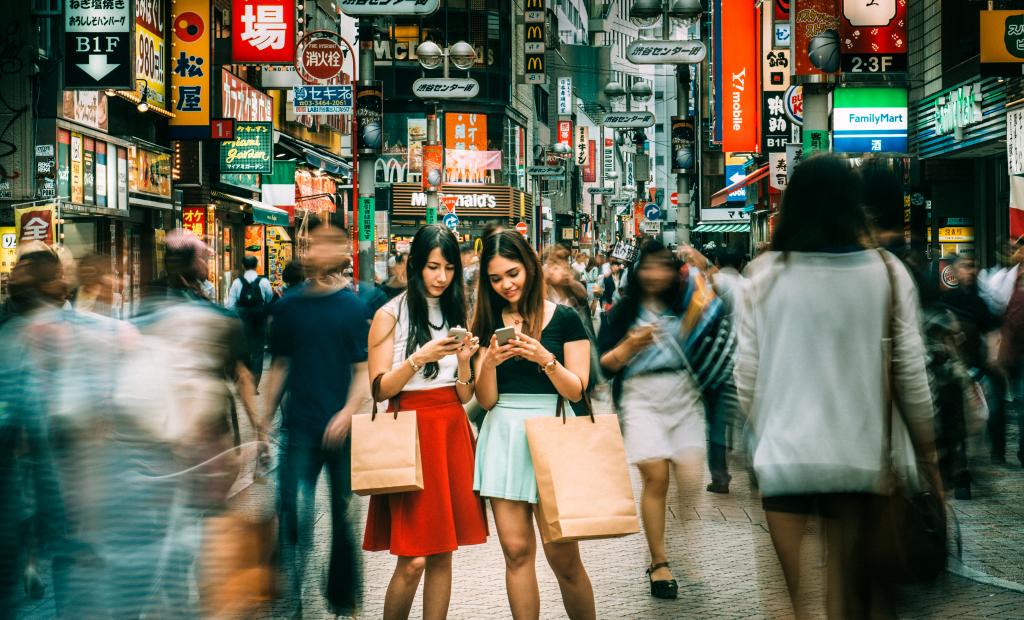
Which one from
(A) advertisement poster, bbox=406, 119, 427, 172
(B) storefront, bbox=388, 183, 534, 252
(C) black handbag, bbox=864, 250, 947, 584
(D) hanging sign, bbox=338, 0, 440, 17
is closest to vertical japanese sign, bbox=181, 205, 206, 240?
(D) hanging sign, bbox=338, 0, 440, 17

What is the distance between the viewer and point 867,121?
15.8m

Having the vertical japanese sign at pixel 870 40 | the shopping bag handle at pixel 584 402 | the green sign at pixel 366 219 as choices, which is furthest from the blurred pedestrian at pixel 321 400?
the green sign at pixel 366 219

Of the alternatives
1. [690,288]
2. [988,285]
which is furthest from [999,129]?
[690,288]

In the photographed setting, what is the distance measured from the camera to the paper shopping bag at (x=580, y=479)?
15.7ft

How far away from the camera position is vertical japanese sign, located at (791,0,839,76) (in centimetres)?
1135

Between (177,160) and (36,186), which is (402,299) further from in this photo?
(177,160)

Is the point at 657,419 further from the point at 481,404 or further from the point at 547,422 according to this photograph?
the point at 547,422

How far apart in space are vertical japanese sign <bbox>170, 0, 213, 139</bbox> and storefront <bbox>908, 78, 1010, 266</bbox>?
13257 mm

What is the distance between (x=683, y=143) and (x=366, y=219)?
12790 millimetres

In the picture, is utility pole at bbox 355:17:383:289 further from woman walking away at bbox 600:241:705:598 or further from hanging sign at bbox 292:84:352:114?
woman walking away at bbox 600:241:705:598

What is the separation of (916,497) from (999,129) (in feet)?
48.0

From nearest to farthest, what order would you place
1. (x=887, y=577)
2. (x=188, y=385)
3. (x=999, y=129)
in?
(x=188, y=385) → (x=887, y=577) → (x=999, y=129)

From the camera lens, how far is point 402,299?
219 inches

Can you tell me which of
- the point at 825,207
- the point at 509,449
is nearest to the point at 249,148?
the point at 509,449
